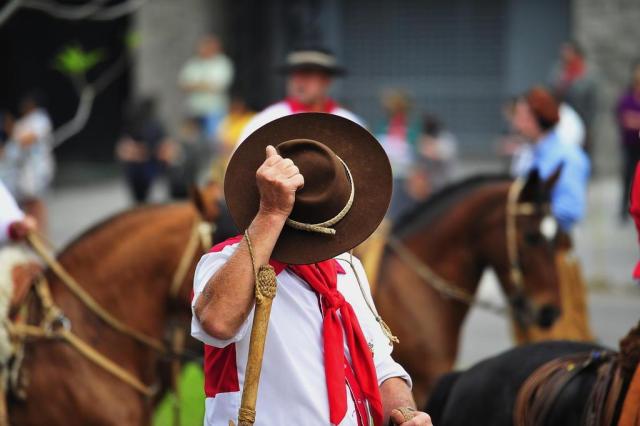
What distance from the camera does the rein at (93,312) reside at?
5.01 meters

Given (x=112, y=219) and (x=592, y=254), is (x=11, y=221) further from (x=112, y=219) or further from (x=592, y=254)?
(x=592, y=254)

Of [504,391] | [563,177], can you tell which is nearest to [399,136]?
[563,177]

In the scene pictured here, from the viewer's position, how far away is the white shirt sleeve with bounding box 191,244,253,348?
2.91 meters

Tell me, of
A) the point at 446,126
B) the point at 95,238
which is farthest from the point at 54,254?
the point at 446,126

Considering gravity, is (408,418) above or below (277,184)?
below

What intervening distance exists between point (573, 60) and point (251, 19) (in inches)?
350

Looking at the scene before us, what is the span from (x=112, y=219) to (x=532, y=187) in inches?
92.7

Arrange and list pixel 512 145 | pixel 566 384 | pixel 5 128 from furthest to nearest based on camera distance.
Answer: pixel 5 128, pixel 512 145, pixel 566 384

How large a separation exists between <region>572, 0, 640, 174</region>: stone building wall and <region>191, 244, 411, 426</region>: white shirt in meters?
17.2

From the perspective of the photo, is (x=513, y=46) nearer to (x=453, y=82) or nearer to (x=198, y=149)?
(x=453, y=82)

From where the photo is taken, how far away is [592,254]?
14.0 metres

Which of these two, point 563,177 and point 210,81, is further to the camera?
point 210,81

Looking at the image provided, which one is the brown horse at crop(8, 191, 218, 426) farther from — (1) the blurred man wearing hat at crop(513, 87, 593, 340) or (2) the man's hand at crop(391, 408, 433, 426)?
(1) the blurred man wearing hat at crop(513, 87, 593, 340)

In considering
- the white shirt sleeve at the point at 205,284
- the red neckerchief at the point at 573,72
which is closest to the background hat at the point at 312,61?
the white shirt sleeve at the point at 205,284
